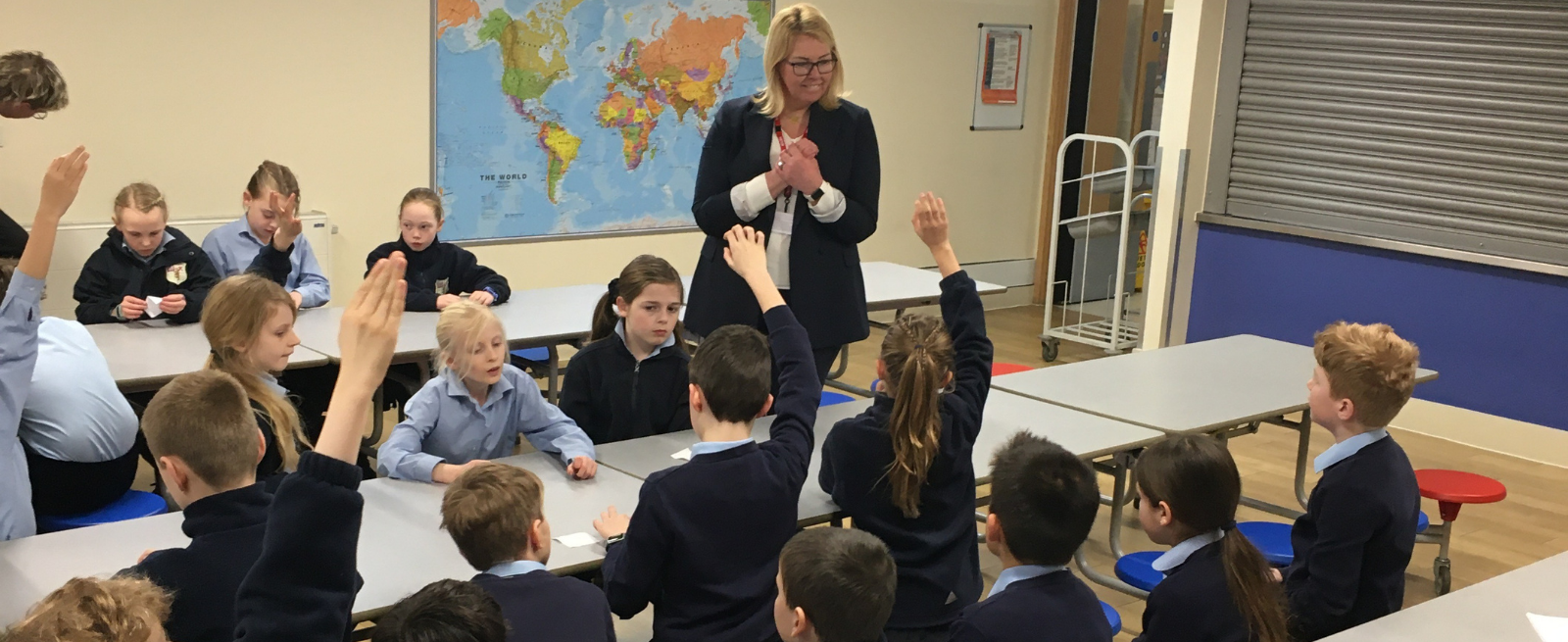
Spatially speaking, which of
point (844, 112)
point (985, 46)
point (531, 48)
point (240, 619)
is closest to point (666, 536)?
point (240, 619)

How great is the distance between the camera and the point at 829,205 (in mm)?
3211

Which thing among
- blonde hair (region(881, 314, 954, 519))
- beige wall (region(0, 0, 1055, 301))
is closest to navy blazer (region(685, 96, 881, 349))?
blonde hair (region(881, 314, 954, 519))

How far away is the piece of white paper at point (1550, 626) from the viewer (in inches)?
85.7

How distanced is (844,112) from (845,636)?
5.80ft

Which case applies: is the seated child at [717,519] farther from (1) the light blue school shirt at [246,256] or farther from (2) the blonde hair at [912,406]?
(1) the light blue school shirt at [246,256]

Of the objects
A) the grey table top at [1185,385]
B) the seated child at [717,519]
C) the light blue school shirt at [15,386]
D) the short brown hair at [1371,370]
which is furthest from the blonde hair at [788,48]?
the light blue school shirt at [15,386]

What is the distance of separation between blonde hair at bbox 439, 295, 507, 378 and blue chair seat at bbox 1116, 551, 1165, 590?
155cm

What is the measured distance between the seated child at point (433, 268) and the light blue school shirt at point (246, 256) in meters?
0.23

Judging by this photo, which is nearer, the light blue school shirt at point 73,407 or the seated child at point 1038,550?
the seated child at point 1038,550

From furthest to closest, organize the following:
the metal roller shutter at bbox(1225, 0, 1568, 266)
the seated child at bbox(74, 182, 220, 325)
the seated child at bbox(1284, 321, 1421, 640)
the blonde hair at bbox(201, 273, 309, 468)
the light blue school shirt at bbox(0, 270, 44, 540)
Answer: the metal roller shutter at bbox(1225, 0, 1568, 266) → the seated child at bbox(74, 182, 220, 325) → the blonde hair at bbox(201, 273, 309, 468) → the seated child at bbox(1284, 321, 1421, 640) → the light blue school shirt at bbox(0, 270, 44, 540)

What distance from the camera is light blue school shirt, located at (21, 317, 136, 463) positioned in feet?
9.34

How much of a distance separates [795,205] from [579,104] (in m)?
3.42

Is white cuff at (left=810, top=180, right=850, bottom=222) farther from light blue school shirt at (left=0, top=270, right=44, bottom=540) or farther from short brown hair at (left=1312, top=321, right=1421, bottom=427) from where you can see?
light blue school shirt at (left=0, top=270, right=44, bottom=540)

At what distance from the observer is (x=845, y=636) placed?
181cm
